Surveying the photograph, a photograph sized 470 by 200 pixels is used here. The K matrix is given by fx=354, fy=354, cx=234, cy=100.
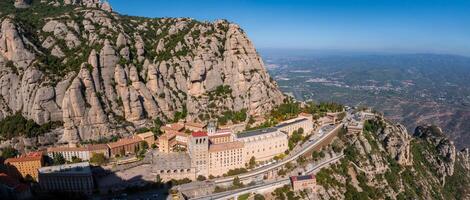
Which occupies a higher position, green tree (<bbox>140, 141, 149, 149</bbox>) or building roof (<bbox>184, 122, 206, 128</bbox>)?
building roof (<bbox>184, 122, 206, 128</bbox>)

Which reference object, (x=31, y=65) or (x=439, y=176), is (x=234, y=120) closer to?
(x=31, y=65)

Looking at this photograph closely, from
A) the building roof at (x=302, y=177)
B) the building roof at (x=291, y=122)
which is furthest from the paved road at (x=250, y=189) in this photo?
the building roof at (x=291, y=122)

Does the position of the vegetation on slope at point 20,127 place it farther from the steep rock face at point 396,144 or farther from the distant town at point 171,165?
the steep rock face at point 396,144

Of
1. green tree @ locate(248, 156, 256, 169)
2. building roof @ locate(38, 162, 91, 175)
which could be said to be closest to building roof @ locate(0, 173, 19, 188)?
building roof @ locate(38, 162, 91, 175)

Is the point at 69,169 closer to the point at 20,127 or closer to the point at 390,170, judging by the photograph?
the point at 20,127

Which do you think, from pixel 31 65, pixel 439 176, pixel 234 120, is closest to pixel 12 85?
pixel 31 65

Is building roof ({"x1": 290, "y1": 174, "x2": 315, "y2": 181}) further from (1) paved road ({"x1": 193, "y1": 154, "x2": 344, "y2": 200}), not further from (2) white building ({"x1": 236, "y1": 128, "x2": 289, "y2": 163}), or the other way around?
(2) white building ({"x1": 236, "y1": 128, "x2": 289, "y2": 163})

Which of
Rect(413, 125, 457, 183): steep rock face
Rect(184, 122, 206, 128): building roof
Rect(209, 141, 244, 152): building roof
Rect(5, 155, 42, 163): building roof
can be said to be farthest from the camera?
Rect(413, 125, 457, 183): steep rock face

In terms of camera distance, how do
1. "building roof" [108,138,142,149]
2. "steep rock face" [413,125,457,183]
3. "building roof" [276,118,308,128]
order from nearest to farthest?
"building roof" [108,138,142,149]
"building roof" [276,118,308,128]
"steep rock face" [413,125,457,183]
